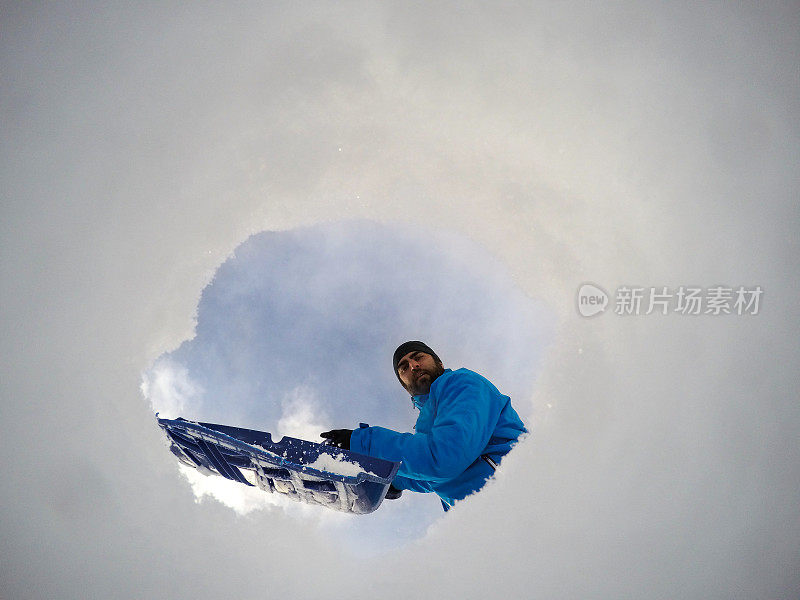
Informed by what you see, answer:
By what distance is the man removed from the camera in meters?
2.57

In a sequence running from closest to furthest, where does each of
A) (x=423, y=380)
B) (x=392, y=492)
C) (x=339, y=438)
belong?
(x=339, y=438), (x=392, y=492), (x=423, y=380)

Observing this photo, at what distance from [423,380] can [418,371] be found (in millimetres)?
91

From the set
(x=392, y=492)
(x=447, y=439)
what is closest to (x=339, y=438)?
(x=447, y=439)

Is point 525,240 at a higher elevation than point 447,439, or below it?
higher

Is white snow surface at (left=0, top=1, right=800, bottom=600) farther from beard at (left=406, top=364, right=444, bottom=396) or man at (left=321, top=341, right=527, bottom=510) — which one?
beard at (left=406, top=364, right=444, bottom=396)

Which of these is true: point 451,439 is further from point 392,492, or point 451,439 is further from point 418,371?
point 392,492

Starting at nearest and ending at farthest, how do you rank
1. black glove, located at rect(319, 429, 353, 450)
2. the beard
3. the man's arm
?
the man's arm, black glove, located at rect(319, 429, 353, 450), the beard

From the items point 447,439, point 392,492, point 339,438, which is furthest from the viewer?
point 392,492

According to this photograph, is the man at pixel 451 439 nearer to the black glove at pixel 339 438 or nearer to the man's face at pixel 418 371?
the black glove at pixel 339 438

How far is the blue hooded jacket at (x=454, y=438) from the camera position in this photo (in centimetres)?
257

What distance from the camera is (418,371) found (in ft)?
11.5

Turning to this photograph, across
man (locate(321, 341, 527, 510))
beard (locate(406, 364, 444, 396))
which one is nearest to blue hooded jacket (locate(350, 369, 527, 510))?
man (locate(321, 341, 527, 510))

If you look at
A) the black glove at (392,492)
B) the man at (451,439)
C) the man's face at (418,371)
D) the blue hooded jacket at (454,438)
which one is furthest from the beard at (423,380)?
the black glove at (392,492)

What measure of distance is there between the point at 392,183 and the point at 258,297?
2.80 metres
